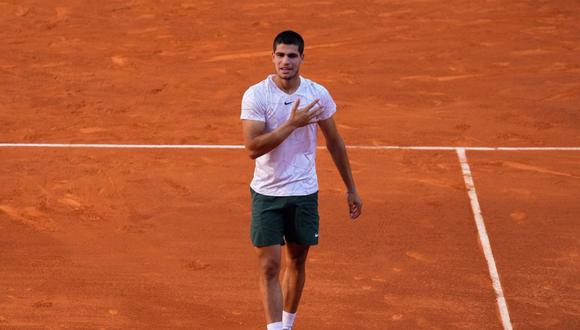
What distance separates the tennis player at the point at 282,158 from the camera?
6.83 meters

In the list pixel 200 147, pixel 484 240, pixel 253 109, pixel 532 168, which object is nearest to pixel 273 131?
pixel 253 109

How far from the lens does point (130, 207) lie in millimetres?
10727

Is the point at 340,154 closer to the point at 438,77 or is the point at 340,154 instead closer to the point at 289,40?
the point at 289,40

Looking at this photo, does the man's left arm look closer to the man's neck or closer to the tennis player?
the tennis player

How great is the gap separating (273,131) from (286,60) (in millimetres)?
470

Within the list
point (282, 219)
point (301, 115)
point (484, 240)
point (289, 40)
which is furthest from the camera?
point (484, 240)

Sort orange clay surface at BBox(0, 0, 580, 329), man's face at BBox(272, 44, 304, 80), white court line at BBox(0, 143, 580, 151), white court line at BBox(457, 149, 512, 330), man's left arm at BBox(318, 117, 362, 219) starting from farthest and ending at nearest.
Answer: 1. white court line at BBox(0, 143, 580, 151)
2. orange clay surface at BBox(0, 0, 580, 329)
3. white court line at BBox(457, 149, 512, 330)
4. man's left arm at BBox(318, 117, 362, 219)
5. man's face at BBox(272, 44, 304, 80)

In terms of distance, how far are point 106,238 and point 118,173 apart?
1.91 meters

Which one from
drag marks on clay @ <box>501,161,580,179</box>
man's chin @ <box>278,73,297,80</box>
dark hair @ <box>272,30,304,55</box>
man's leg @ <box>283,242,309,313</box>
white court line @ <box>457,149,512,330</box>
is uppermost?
dark hair @ <box>272,30,304,55</box>

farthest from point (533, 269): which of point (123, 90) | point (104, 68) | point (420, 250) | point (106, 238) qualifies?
point (104, 68)

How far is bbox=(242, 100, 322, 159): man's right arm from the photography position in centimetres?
665

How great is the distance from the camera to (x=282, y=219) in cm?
710

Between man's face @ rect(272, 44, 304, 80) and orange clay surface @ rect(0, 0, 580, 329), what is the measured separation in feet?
7.43

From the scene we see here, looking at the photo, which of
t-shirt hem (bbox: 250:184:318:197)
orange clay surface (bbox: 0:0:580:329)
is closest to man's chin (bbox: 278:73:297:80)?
t-shirt hem (bbox: 250:184:318:197)
